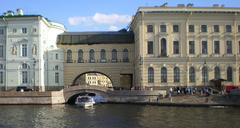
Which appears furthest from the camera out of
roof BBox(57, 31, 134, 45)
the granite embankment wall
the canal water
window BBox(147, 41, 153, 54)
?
roof BBox(57, 31, 134, 45)

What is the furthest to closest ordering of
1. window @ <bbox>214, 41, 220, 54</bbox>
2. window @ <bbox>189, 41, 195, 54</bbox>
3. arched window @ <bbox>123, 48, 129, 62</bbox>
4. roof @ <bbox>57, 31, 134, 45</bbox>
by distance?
roof @ <bbox>57, 31, 134, 45</bbox>, arched window @ <bbox>123, 48, 129, 62</bbox>, window @ <bbox>214, 41, 220, 54</bbox>, window @ <bbox>189, 41, 195, 54</bbox>

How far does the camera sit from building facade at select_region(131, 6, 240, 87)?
8105cm

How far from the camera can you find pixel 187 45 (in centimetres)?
8162

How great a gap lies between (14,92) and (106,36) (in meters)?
21.6

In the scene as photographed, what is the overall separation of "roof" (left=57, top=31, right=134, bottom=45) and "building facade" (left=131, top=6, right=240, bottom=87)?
780 cm

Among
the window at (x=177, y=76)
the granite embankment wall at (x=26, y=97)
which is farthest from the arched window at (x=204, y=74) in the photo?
Answer: the granite embankment wall at (x=26, y=97)

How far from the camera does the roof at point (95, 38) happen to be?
89125 millimetres

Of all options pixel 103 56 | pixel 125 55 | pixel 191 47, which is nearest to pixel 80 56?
pixel 103 56

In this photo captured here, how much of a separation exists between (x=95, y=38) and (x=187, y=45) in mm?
17909

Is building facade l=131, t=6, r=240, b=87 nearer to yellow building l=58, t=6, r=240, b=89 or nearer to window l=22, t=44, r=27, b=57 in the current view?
yellow building l=58, t=6, r=240, b=89

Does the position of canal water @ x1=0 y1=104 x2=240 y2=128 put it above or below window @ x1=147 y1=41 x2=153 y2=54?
below

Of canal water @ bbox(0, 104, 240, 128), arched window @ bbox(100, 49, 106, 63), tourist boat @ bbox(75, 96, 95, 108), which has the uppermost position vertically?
arched window @ bbox(100, 49, 106, 63)

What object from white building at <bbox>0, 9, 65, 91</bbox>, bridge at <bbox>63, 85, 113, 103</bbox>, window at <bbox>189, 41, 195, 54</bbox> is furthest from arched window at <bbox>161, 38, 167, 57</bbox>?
white building at <bbox>0, 9, 65, 91</bbox>

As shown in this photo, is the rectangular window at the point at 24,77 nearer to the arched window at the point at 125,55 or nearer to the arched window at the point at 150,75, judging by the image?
the arched window at the point at 125,55
